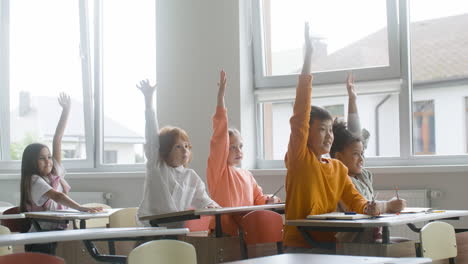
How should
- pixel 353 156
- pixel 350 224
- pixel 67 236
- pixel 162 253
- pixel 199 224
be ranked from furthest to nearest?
pixel 199 224 → pixel 353 156 → pixel 350 224 → pixel 67 236 → pixel 162 253

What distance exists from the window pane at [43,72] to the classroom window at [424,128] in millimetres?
3252

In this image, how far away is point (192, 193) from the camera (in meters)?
4.14

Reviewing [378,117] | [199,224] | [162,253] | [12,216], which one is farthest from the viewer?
[378,117]

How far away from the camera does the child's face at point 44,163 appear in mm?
4809

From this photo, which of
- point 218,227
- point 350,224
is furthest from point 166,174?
point 350,224

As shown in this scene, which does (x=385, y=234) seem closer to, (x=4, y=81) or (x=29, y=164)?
(x=29, y=164)

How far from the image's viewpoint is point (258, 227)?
3.80 m

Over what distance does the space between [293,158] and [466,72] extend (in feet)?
7.26

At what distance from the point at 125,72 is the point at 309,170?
361 centimetres

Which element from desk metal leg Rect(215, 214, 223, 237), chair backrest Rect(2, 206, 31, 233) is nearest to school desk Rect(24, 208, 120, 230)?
chair backrest Rect(2, 206, 31, 233)

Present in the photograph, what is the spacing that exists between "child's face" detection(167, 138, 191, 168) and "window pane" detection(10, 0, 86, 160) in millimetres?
2883

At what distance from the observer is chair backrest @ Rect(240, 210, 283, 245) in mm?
3792

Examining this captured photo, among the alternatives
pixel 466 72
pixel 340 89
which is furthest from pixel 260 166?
pixel 466 72

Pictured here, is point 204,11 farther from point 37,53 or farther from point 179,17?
point 37,53
